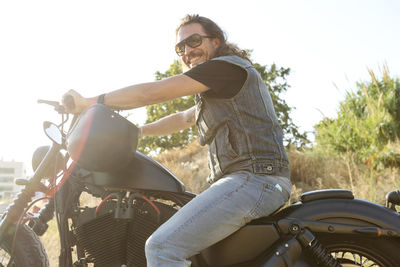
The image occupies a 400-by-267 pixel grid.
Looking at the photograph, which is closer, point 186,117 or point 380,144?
point 186,117

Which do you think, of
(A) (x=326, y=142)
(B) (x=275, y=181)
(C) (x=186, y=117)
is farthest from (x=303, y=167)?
(B) (x=275, y=181)

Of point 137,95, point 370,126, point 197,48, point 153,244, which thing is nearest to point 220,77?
point 137,95

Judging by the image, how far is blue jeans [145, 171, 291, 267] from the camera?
6.30ft

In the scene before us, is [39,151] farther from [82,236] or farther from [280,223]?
[280,223]

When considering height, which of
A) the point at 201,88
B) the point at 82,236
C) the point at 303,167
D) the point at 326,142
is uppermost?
the point at 326,142

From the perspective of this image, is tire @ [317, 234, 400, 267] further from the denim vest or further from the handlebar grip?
the handlebar grip

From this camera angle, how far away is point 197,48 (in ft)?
8.81

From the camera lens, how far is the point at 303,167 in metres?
9.52

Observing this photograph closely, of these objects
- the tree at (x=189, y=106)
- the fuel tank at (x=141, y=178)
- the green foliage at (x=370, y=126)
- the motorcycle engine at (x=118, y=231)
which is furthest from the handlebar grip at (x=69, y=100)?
the tree at (x=189, y=106)

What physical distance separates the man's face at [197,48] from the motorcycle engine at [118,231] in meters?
1.02

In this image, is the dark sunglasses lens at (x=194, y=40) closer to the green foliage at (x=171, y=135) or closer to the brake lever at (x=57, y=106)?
the brake lever at (x=57, y=106)

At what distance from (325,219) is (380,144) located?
706 centimetres

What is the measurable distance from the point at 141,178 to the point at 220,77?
741 millimetres

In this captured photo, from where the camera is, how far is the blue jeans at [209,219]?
1921 millimetres
